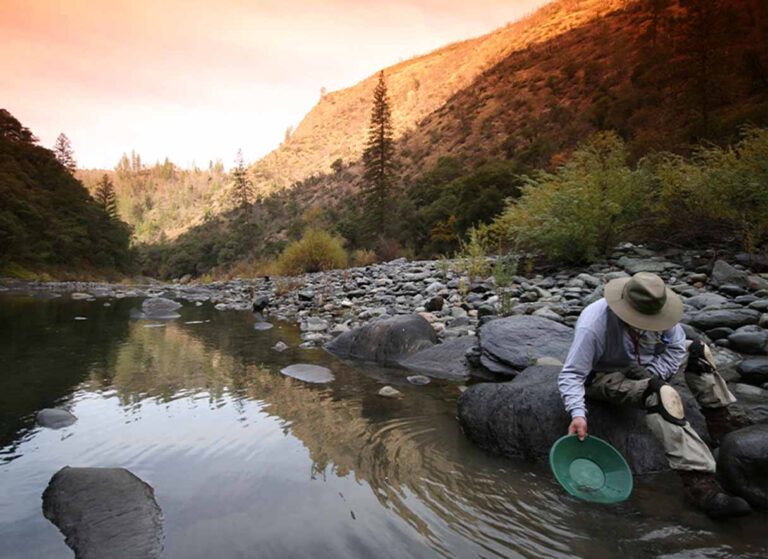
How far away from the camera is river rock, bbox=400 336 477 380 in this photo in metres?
5.72

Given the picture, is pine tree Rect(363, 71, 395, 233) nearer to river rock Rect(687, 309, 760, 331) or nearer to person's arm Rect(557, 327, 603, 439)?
river rock Rect(687, 309, 760, 331)

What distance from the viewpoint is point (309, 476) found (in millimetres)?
3076

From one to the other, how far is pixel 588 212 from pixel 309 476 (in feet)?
26.9

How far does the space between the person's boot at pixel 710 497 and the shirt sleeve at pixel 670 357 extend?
2.00ft

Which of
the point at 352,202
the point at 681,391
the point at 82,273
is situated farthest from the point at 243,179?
the point at 681,391

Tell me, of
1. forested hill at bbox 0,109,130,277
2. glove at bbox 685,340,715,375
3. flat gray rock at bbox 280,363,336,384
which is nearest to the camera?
glove at bbox 685,340,715,375

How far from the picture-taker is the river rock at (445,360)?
5.72m

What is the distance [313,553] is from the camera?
7.32 feet

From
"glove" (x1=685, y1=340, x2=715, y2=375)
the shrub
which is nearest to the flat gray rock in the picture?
"glove" (x1=685, y1=340, x2=715, y2=375)

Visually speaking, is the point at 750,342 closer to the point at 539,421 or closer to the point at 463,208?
the point at 539,421

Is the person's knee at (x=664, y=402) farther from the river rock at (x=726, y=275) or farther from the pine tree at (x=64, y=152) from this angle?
the pine tree at (x=64, y=152)

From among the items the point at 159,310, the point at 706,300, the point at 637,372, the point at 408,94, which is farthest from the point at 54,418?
the point at 408,94

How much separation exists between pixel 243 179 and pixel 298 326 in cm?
4345

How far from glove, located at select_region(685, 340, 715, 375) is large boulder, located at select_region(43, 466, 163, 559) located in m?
3.37
